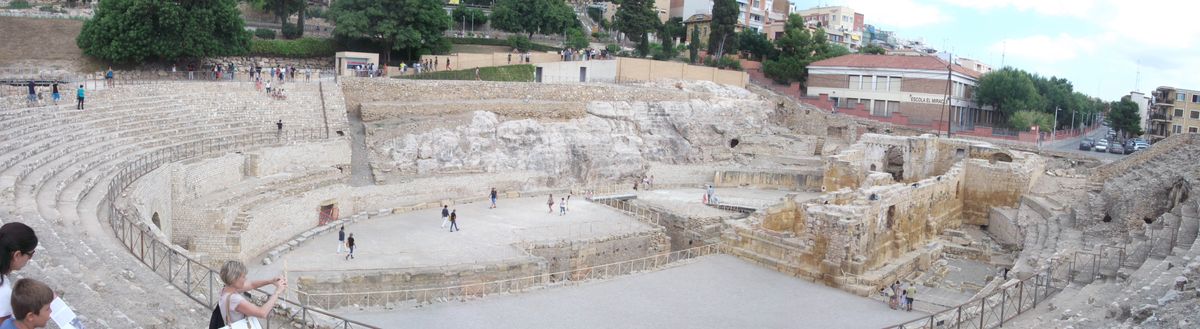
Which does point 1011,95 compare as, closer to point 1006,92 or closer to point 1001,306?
point 1006,92

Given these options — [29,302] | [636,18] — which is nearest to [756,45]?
[636,18]

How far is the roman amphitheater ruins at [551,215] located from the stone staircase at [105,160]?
2.8 inches

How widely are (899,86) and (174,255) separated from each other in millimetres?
46016

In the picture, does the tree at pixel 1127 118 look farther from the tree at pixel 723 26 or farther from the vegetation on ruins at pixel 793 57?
the tree at pixel 723 26

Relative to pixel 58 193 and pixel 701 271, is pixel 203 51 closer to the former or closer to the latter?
pixel 58 193

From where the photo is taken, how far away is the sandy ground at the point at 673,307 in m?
16.2

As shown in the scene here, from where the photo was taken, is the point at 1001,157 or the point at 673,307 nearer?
the point at 673,307

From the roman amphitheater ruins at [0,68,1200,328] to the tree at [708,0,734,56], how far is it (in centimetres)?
1673

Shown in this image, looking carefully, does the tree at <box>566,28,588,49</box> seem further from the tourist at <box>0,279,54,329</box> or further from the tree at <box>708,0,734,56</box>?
the tourist at <box>0,279,54,329</box>

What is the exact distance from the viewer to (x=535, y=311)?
55.5ft

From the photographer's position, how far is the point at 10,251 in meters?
6.09

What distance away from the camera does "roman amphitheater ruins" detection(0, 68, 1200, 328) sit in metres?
14.8

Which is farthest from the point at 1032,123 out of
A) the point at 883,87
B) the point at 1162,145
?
the point at 1162,145

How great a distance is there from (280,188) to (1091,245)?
23130 millimetres
